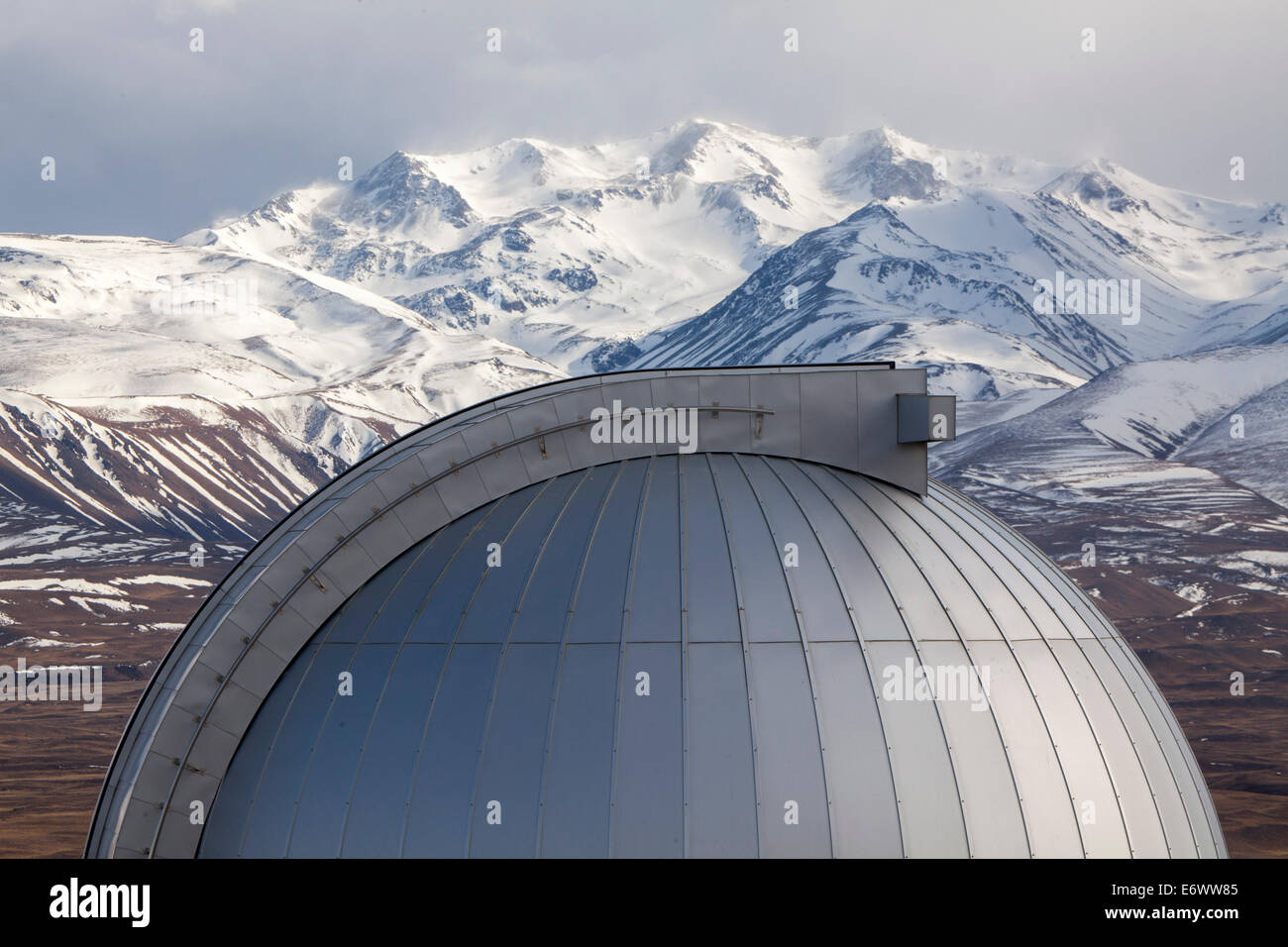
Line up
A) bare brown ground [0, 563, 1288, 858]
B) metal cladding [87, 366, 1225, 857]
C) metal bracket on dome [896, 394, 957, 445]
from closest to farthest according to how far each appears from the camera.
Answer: metal cladding [87, 366, 1225, 857]
metal bracket on dome [896, 394, 957, 445]
bare brown ground [0, 563, 1288, 858]

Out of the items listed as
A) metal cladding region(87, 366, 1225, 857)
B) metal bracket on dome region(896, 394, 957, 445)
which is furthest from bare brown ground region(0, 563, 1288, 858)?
metal bracket on dome region(896, 394, 957, 445)

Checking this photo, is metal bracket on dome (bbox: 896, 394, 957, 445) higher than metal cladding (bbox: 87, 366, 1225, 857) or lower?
higher

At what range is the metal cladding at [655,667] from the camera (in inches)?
507

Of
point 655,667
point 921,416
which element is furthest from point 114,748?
point 655,667

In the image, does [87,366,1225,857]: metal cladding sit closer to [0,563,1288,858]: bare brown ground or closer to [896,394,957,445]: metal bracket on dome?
[896,394,957,445]: metal bracket on dome

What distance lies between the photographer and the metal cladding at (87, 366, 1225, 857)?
1288cm

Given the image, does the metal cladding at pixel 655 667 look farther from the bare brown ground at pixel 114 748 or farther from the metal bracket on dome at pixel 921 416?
the bare brown ground at pixel 114 748

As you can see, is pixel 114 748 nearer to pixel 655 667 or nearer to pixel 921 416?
pixel 921 416

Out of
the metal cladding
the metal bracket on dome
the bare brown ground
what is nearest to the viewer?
the metal cladding
